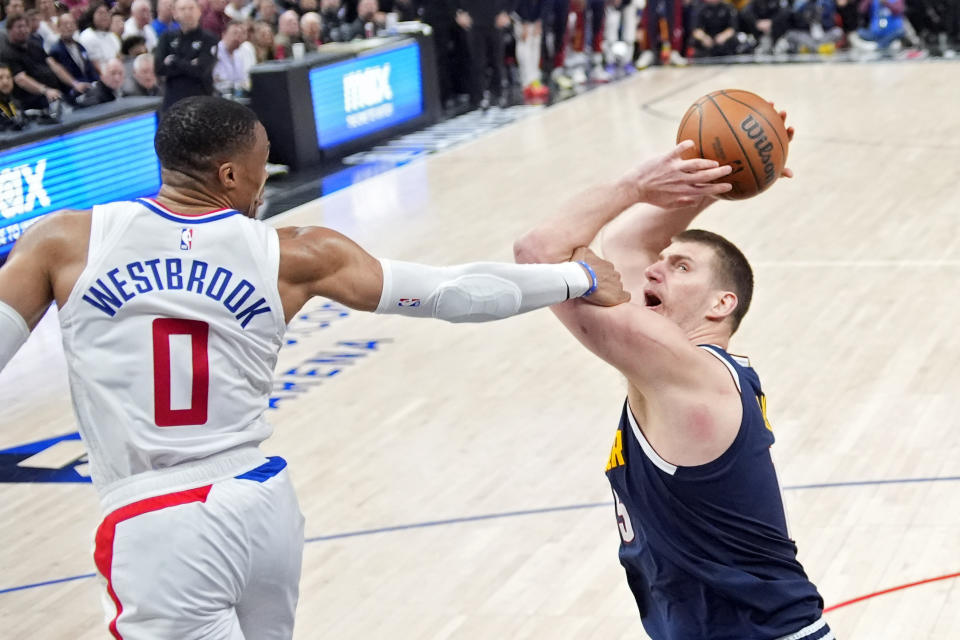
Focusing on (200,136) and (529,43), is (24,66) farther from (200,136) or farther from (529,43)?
(200,136)

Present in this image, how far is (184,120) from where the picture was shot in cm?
323

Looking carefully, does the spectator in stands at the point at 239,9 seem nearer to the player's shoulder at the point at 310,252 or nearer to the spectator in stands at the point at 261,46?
the spectator in stands at the point at 261,46

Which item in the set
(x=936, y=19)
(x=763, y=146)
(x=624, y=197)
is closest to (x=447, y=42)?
(x=936, y=19)

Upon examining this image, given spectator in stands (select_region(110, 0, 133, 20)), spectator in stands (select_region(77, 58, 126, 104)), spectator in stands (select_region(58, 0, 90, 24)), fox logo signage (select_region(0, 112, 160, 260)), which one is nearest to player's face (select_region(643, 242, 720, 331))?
fox logo signage (select_region(0, 112, 160, 260))

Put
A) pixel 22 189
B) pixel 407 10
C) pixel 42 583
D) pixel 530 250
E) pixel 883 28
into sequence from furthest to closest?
pixel 883 28
pixel 407 10
pixel 22 189
pixel 42 583
pixel 530 250

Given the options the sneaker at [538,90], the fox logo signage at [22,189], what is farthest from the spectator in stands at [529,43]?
the fox logo signage at [22,189]

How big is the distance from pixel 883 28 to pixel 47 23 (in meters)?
13.5

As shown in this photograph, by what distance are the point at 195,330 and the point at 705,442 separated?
124 cm

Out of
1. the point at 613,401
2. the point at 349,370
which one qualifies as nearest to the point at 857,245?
the point at 613,401

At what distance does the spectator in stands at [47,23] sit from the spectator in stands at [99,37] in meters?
0.76

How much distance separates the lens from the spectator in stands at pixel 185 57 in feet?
43.4

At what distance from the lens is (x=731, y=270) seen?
3.41 metres

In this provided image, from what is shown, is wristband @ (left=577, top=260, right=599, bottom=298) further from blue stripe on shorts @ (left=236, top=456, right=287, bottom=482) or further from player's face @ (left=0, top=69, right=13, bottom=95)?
player's face @ (left=0, top=69, right=13, bottom=95)

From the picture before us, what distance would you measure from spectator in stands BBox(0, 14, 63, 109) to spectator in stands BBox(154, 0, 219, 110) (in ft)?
3.62
